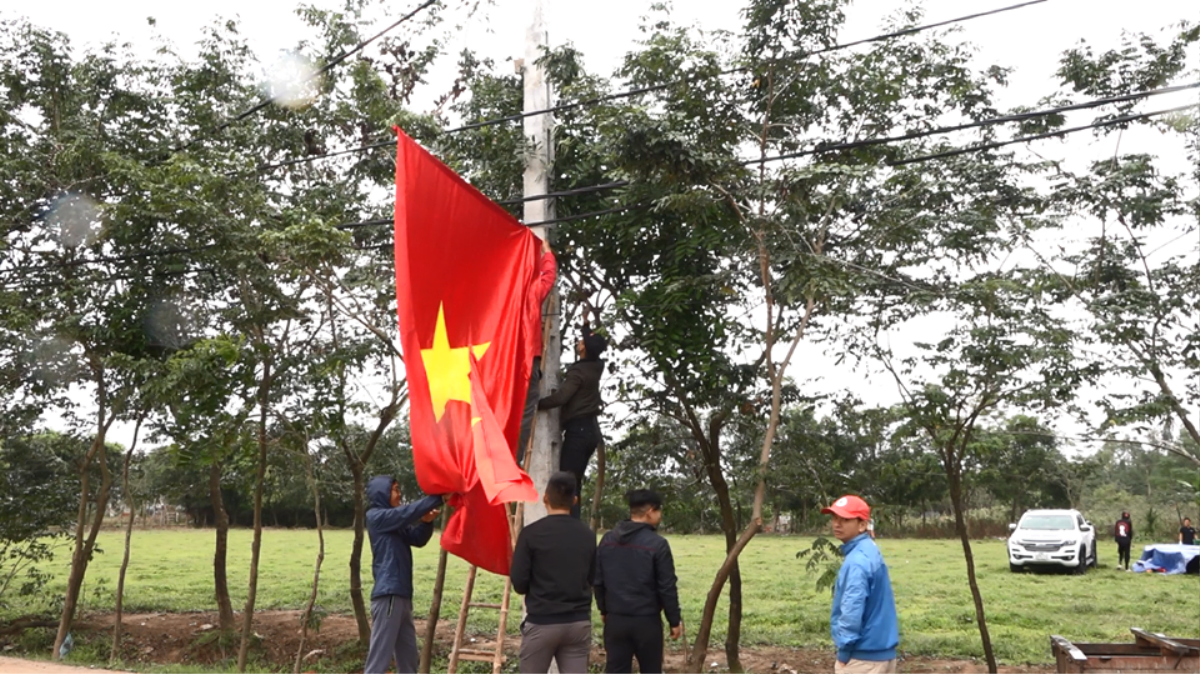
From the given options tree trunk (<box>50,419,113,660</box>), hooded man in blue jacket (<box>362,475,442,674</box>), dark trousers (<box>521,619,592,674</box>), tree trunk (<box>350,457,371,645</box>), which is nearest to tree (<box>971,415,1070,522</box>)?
dark trousers (<box>521,619,592,674</box>)

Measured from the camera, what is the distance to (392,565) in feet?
25.2

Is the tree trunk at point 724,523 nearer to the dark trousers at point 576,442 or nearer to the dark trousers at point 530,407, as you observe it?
the dark trousers at point 576,442

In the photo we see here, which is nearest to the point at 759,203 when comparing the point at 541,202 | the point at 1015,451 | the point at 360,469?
the point at 541,202

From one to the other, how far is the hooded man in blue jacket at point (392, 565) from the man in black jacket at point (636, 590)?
1.42 meters

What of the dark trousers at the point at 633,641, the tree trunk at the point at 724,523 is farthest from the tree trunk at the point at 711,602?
the dark trousers at the point at 633,641

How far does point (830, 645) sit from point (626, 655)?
8.60 metres

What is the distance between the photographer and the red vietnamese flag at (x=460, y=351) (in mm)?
7387

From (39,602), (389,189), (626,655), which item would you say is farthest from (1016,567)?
(39,602)

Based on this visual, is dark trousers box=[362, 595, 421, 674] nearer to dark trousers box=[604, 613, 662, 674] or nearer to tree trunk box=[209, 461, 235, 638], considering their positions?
dark trousers box=[604, 613, 662, 674]

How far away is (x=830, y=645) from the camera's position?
14898 millimetres

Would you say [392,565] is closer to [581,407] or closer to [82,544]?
[581,407]

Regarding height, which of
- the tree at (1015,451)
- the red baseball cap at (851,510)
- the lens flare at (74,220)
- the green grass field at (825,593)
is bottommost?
the green grass field at (825,593)

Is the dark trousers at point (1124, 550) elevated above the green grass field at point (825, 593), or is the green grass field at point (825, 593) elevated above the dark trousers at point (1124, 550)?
the dark trousers at point (1124, 550)

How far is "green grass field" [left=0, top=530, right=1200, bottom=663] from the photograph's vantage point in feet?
51.9
